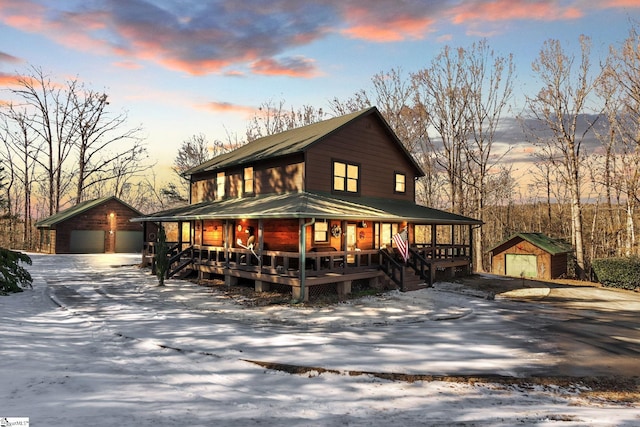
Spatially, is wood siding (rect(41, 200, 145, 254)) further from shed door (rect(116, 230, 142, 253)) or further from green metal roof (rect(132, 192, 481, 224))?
green metal roof (rect(132, 192, 481, 224))

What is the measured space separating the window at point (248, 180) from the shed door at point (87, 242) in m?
24.7

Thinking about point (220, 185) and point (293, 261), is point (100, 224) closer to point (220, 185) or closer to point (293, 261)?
point (220, 185)

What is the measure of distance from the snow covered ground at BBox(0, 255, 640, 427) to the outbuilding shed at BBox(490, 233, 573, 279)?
16.6m

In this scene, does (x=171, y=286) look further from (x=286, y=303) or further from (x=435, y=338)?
(x=435, y=338)

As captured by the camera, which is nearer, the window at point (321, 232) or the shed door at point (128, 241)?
the window at point (321, 232)

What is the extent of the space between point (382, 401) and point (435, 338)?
4.32m

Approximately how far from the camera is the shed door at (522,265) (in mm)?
28091

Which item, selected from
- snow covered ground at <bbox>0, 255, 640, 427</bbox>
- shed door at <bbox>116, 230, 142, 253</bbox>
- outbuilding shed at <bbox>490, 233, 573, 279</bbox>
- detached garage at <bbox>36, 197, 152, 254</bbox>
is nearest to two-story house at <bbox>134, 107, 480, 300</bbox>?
snow covered ground at <bbox>0, 255, 640, 427</bbox>

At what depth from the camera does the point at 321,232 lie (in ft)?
59.2

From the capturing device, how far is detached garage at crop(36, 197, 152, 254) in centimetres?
3659

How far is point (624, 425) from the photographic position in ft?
17.1

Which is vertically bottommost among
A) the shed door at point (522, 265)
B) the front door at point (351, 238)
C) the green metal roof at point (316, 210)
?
the shed door at point (522, 265)

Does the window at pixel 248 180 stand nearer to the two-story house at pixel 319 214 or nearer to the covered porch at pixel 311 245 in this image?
the two-story house at pixel 319 214

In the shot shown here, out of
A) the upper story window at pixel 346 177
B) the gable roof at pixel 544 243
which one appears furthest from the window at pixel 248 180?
the gable roof at pixel 544 243
